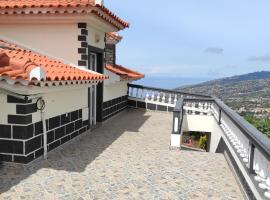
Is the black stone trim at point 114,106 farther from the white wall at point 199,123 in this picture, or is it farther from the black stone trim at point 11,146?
the black stone trim at point 11,146

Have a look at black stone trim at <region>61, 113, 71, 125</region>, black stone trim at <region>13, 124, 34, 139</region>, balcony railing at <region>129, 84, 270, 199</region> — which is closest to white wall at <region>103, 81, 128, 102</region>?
balcony railing at <region>129, 84, 270, 199</region>

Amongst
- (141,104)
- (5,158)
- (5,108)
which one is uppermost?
(5,108)

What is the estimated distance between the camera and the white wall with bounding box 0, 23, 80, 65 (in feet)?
35.2

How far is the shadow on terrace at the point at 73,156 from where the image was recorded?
6.93m

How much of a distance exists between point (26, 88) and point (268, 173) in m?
4.75

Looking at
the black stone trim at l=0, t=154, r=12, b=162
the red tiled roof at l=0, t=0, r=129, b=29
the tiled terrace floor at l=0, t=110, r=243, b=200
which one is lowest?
the tiled terrace floor at l=0, t=110, r=243, b=200

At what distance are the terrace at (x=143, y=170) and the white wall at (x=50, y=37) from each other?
2.83 metres

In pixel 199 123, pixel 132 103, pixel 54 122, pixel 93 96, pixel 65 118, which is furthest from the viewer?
pixel 132 103

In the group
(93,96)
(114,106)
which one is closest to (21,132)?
(93,96)

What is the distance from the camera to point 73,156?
8594 mm

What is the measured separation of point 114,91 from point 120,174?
920cm

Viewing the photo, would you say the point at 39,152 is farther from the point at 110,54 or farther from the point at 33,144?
the point at 110,54

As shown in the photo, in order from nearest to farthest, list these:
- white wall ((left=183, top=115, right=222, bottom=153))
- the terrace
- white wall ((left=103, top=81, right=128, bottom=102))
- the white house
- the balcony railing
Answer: the balcony railing < the terrace < the white house < white wall ((left=103, top=81, right=128, bottom=102)) < white wall ((left=183, top=115, right=222, bottom=153))

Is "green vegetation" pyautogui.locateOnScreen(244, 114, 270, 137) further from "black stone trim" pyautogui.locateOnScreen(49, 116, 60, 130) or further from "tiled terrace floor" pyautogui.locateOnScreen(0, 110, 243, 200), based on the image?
"black stone trim" pyautogui.locateOnScreen(49, 116, 60, 130)
